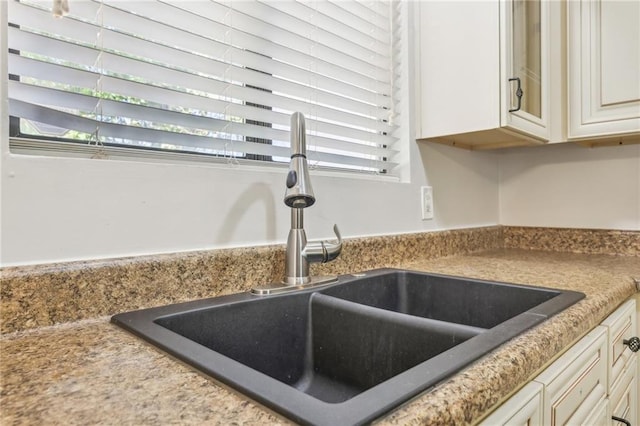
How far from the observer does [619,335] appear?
868mm

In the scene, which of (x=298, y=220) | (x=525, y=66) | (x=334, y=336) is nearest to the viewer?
(x=334, y=336)

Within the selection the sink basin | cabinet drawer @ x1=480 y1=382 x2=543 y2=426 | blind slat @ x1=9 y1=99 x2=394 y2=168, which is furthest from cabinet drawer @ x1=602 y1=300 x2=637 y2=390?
blind slat @ x1=9 y1=99 x2=394 y2=168

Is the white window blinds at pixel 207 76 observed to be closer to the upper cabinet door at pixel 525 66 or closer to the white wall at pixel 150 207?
the white wall at pixel 150 207

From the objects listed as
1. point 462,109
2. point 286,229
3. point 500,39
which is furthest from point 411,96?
point 286,229

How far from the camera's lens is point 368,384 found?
68cm

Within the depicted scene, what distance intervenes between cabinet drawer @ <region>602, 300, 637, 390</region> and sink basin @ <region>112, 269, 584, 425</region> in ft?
0.46

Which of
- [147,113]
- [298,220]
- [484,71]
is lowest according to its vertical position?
[298,220]

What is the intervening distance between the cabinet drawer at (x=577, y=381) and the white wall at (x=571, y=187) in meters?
1.05

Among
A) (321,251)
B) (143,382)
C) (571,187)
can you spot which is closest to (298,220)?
(321,251)

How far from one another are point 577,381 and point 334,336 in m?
0.42

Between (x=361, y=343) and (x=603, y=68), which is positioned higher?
(x=603, y=68)

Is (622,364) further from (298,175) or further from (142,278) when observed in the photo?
(142,278)

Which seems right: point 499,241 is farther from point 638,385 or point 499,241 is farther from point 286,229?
point 286,229

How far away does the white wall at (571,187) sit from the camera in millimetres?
1543
